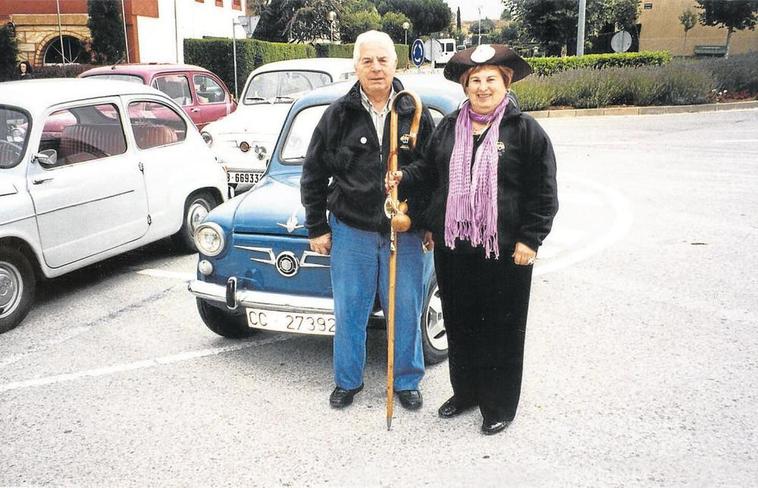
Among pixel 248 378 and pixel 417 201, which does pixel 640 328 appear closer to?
pixel 417 201

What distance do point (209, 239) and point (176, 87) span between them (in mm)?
7976

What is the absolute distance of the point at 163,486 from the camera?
10.9 feet

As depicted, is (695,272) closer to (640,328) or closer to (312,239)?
(640,328)

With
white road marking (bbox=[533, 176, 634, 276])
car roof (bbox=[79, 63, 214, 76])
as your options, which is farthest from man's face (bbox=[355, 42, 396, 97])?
car roof (bbox=[79, 63, 214, 76])

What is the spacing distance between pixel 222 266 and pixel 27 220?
5.96ft

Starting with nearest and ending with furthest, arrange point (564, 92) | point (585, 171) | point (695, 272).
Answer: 1. point (695, 272)
2. point (585, 171)
3. point (564, 92)

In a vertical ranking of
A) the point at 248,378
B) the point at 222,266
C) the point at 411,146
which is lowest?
the point at 248,378

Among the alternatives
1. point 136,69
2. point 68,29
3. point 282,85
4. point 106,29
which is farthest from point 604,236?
point 68,29

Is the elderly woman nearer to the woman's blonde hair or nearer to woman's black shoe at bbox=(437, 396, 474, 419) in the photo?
the woman's blonde hair

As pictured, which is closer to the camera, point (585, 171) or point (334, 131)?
point (334, 131)

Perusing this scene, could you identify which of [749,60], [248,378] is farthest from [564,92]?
[248,378]

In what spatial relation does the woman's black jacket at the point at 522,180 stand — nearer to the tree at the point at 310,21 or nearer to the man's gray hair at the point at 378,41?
the man's gray hair at the point at 378,41

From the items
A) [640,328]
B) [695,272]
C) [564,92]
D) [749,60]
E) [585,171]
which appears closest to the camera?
[640,328]

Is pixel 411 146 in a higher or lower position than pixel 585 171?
higher
